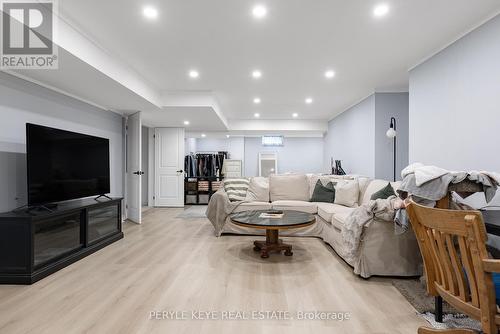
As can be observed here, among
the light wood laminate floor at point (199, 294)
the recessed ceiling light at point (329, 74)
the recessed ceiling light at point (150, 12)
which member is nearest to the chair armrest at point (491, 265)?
the light wood laminate floor at point (199, 294)

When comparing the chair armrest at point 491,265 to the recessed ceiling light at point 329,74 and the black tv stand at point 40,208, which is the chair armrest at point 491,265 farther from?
the black tv stand at point 40,208

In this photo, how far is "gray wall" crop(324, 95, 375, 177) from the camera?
15.8 ft

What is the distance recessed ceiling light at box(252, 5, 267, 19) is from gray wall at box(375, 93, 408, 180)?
3.14 m

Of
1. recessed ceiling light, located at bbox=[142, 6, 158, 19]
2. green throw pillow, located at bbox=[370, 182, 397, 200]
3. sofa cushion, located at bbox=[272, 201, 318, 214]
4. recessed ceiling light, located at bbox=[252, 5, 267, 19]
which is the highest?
recessed ceiling light, located at bbox=[142, 6, 158, 19]

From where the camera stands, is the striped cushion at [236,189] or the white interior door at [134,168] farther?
the white interior door at [134,168]

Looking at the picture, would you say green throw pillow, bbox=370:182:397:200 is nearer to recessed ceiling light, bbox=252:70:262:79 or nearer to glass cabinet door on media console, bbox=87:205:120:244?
recessed ceiling light, bbox=252:70:262:79

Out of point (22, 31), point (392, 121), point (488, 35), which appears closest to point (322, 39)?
point (488, 35)

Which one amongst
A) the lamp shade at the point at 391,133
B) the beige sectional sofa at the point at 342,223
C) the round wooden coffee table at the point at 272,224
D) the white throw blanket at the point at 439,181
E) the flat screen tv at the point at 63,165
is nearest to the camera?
the white throw blanket at the point at 439,181

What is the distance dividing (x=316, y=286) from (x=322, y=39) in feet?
8.31

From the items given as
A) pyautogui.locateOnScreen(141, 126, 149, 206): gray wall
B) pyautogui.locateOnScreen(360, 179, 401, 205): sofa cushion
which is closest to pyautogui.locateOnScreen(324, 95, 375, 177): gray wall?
pyautogui.locateOnScreen(360, 179, 401, 205): sofa cushion

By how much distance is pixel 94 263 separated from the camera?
9.60 feet

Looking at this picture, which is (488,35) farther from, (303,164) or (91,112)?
(303,164)

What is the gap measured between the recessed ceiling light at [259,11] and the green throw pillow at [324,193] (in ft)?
9.44

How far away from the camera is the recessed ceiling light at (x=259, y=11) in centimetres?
228
